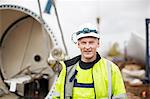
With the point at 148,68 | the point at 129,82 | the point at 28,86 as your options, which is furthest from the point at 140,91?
the point at 28,86

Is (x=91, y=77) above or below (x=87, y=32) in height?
below

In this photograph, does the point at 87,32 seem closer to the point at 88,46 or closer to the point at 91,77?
the point at 88,46

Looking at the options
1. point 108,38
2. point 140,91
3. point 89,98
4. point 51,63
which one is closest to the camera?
point 89,98

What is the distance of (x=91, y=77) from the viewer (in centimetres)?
171

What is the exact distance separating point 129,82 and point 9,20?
53.7 inches

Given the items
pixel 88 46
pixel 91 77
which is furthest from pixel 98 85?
pixel 88 46

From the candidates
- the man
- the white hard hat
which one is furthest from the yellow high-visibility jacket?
the white hard hat

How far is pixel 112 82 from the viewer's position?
5.58 ft

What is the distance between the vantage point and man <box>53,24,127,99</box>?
168 cm

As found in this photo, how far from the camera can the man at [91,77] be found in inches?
66.2

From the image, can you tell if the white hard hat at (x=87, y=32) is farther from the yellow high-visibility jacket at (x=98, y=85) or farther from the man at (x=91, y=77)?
the yellow high-visibility jacket at (x=98, y=85)

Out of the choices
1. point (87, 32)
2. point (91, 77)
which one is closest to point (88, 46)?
point (87, 32)

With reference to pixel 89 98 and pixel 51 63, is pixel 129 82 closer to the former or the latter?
pixel 51 63

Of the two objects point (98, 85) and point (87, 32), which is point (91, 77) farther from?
point (87, 32)
